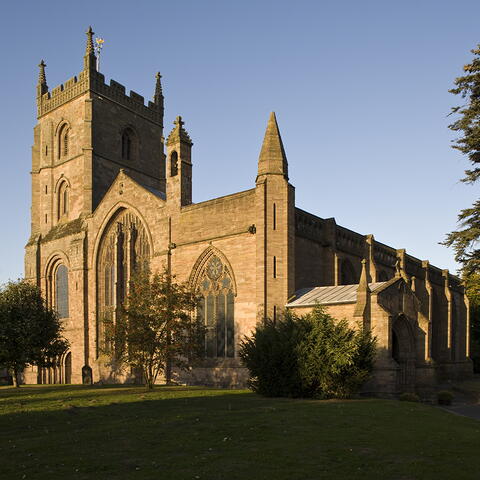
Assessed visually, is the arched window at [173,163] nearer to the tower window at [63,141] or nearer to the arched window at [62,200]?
the arched window at [62,200]

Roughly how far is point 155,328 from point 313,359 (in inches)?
359

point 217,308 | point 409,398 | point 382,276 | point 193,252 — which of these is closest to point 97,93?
point 193,252

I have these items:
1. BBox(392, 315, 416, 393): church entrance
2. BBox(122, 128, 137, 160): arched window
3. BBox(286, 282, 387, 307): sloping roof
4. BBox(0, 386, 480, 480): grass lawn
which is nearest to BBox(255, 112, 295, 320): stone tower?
BBox(286, 282, 387, 307): sloping roof

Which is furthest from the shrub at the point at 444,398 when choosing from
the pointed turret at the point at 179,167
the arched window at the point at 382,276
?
the pointed turret at the point at 179,167

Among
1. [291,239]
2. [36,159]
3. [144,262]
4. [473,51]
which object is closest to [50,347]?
[144,262]

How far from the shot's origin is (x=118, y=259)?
125 feet

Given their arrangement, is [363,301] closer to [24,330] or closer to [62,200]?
[24,330]

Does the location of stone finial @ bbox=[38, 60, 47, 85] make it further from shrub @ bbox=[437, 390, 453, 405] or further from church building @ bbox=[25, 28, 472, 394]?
shrub @ bbox=[437, 390, 453, 405]

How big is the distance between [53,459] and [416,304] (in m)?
20.7

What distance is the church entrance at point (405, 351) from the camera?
26531mm

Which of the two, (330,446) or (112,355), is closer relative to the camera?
(330,446)

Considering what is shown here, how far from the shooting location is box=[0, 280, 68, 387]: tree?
108ft

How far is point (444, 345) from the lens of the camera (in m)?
46.8

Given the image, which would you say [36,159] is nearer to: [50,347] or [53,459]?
[50,347]
